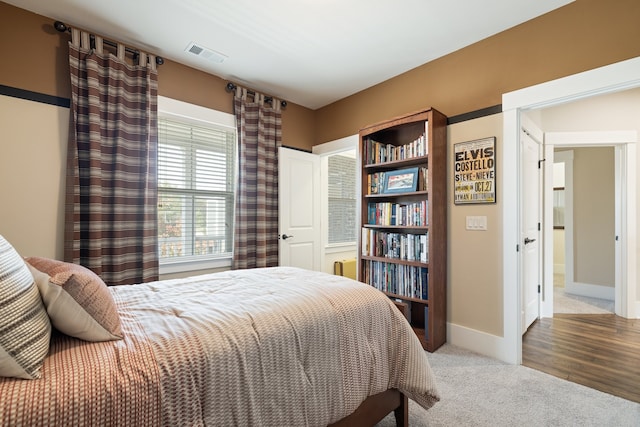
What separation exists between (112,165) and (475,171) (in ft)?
10.1

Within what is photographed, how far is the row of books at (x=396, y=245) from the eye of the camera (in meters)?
2.74

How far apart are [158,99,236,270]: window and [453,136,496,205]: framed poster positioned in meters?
2.36

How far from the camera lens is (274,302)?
1.32m

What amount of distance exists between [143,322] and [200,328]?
26 centimetres

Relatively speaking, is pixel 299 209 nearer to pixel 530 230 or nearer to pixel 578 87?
pixel 530 230

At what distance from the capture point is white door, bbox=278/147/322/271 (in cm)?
360

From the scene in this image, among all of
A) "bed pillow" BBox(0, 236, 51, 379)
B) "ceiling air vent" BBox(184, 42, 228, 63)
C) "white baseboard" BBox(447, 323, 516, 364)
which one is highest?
"ceiling air vent" BBox(184, 42, 228, 63)

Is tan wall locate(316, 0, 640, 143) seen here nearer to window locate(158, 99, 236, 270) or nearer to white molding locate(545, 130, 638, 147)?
white molding locate(545, 130, 638, 147)

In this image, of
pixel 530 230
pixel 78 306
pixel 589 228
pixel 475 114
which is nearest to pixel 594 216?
pixel 589 228

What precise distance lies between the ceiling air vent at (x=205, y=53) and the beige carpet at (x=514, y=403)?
319 centimetres

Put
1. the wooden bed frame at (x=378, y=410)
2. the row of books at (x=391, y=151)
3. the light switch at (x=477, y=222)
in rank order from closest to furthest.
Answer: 1. the wooden bed frame at (x=378, y=410)
2. the light switch at (x=477, y=222)
3. the row of books at (x=391, y=151)

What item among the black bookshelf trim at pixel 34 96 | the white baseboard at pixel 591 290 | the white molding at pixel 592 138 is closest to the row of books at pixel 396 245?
the white molding at pixel 592 138

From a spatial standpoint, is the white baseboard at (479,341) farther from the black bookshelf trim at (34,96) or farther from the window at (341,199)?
the black bookshelf trim at (34,96)

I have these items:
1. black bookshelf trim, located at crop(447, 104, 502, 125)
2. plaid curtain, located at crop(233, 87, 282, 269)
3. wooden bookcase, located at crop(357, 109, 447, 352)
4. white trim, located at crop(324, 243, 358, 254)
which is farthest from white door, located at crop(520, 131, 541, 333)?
plaid curtain, located at crop(233, 87, 282, 269)
